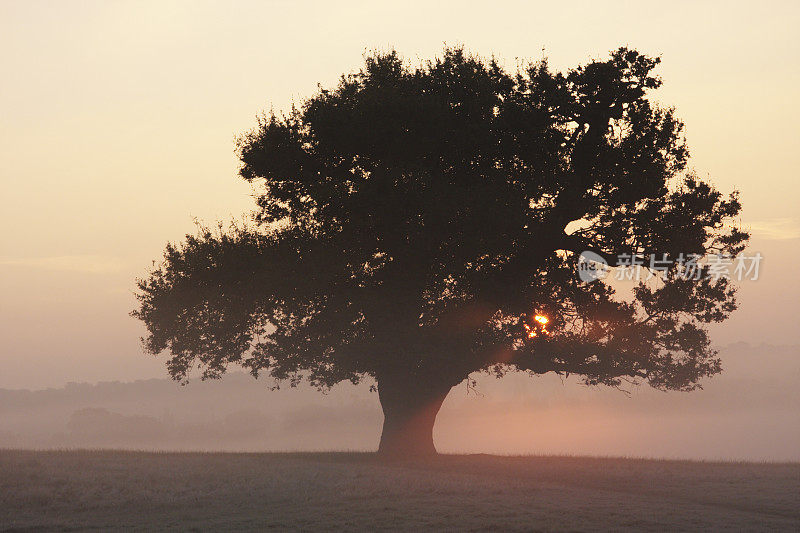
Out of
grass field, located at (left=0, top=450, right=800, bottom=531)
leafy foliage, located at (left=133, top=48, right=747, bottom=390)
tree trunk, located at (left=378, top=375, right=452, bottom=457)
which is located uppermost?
leafy foliage, located at (left=133, top=48, right=747, bottom=390)

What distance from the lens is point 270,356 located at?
143 ft

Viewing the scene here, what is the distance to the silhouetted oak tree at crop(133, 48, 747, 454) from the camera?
3756 cm

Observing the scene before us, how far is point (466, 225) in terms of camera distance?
120 feet

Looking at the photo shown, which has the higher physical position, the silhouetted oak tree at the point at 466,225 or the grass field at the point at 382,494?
the silhouetted oak tree at the point at 466,225

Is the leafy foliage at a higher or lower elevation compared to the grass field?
higher

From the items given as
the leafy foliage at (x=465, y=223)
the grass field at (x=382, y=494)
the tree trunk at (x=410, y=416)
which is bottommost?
the grass field at (x=382, y=494)

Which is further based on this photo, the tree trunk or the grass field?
the tree trunk

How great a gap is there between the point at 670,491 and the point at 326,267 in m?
16.6

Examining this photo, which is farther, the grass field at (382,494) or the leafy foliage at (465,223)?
the leafy foliage at (465,223)

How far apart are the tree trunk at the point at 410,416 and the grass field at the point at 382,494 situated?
7.14 feet

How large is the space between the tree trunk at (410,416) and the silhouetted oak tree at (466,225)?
148cm

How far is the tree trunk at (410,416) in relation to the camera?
4222cm

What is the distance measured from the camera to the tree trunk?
4222 centimetres

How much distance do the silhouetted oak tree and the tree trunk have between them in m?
1.48
